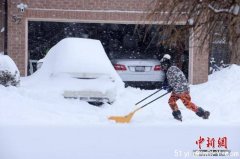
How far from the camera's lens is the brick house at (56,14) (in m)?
15.4

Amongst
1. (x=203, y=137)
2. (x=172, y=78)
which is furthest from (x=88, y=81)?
(x=203, y=137)

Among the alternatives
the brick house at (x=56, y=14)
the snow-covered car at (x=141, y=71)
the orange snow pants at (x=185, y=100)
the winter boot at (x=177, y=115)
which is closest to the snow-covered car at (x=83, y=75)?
the orange snow pants at (x=185, y=100)

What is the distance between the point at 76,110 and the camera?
9.82 metres

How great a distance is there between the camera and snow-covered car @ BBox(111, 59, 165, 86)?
14.6 meters

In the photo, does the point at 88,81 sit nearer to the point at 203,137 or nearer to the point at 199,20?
the point at 203,137

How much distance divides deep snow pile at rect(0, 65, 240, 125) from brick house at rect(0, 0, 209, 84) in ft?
12.0

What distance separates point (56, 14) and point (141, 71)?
3.25 meters

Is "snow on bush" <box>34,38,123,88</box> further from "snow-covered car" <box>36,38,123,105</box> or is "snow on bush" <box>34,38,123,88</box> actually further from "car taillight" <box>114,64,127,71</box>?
"car taillight" <box>114,64,127,71</box>

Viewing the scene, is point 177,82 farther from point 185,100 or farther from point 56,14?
point 56,14

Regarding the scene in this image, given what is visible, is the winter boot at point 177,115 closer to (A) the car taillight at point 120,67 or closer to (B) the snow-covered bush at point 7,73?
(B) the snow-covered bush at point 7,73

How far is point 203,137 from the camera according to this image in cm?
674

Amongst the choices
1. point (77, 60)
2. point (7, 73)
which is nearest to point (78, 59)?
point (77, 60)

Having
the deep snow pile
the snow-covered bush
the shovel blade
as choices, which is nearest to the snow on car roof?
the deep snow pile

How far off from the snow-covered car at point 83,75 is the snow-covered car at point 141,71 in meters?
3.45
